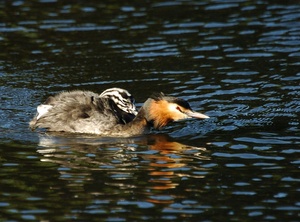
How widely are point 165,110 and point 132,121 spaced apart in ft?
1.77

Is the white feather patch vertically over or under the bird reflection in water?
over

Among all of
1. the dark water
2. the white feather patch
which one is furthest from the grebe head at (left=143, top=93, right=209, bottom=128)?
the white feather patch

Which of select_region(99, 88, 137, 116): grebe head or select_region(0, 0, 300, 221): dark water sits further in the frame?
select_region(99, 88, 137, 116): grebe head

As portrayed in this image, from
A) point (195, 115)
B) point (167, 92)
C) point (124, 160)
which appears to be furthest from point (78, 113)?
point (167, 92)

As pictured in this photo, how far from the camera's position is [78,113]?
14.7 metres

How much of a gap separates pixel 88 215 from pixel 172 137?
13.9 feet

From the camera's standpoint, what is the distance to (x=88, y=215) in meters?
10.3

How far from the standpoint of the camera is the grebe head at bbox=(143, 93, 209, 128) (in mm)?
14375

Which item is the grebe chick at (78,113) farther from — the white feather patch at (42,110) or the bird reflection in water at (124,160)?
the bird reflection in water at (124,160)

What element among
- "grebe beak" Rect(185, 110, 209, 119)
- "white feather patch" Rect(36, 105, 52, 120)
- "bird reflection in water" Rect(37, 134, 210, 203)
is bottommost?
"bird reflection in water" Rect(37, 134, 210, 203)

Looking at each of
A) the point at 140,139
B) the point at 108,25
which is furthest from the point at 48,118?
the point at 108,25

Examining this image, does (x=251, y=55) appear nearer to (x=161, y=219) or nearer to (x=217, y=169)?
(x=217, y=169)

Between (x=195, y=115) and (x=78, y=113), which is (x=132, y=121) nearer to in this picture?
(x=78, y=113)

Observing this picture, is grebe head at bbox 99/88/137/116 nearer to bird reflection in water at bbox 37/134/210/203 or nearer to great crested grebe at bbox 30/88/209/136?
great crested grebe at bbox 30/88/209/136
